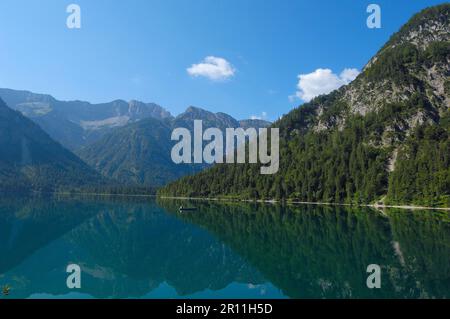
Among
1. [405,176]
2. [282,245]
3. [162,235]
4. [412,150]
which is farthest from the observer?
[412,150]

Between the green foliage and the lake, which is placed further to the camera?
the green foliage

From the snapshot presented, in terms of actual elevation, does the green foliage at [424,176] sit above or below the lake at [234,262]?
above

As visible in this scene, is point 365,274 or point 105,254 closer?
point 365,274

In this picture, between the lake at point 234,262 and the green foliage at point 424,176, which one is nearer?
the lake at point 234,262

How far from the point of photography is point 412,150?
164 metres

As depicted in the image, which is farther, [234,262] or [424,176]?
[424,176]

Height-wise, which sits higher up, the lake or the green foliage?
the green foliage

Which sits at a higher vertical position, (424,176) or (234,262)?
(424,176)

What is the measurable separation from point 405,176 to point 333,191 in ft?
134
